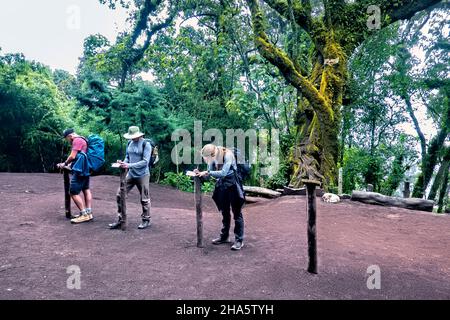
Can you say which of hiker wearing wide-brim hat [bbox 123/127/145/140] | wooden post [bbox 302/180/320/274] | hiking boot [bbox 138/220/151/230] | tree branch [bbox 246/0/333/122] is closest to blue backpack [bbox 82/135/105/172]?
hiker wearing wide-brim hat [bbox 123/127/145/140]

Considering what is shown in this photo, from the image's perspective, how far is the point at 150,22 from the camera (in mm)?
16469

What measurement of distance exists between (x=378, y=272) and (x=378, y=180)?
34.8 feet

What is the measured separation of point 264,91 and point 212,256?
8556 millimetres

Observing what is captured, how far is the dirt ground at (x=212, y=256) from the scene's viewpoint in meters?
3.68

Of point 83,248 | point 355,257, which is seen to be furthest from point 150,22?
point 355,257

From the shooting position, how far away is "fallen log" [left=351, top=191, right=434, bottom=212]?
8.79m

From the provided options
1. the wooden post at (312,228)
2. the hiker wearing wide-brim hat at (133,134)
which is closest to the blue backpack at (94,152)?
the hiker wearing wide-brim hat at (133,134)

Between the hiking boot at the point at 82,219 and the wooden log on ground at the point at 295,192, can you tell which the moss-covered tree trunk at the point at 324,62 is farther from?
the hiking boot at the point at 82,219

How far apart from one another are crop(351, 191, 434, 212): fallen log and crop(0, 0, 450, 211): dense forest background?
1.58 meters

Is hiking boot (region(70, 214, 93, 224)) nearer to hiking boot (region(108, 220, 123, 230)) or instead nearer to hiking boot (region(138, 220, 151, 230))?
hiking boot (region(108, 220, 123, 230))

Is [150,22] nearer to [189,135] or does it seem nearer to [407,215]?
[189,135]

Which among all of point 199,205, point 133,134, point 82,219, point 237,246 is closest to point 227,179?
point 199,205

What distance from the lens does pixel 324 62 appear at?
1173cm

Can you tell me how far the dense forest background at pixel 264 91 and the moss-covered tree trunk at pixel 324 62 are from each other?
0.14ft
